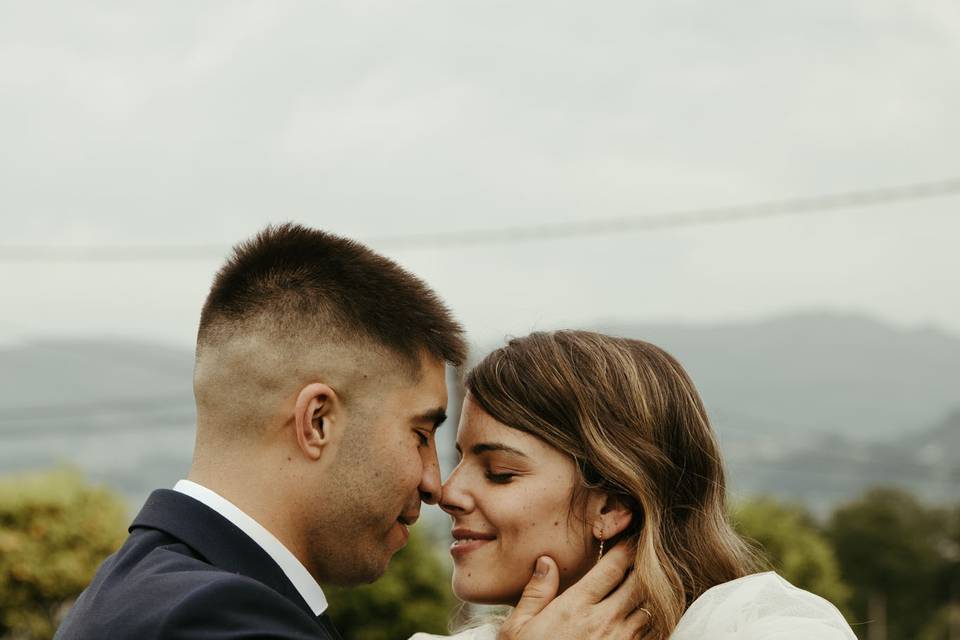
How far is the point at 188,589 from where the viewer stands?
2637 mm

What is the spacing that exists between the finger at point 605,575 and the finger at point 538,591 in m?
0.11

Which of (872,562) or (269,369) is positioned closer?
(269,369)

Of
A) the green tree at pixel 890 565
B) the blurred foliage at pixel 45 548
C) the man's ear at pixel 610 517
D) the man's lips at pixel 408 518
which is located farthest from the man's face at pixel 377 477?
the green tree at pixel 890 565

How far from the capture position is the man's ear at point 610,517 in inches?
155

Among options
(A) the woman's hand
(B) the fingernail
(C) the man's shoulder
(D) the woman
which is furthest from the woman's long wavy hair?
(C) the man's shoulder

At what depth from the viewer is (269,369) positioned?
322 centimetres

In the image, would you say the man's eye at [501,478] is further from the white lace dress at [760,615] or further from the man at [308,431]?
the white lace dress at [760,615]

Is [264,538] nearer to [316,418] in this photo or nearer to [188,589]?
[316,418]

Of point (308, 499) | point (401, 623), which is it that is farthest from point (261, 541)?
point (401, 623)

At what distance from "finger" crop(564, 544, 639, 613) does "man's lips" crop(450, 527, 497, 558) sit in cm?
35

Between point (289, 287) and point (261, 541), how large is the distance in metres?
0.70

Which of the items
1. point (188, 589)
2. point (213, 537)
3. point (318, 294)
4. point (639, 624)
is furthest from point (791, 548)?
point (188, 589)

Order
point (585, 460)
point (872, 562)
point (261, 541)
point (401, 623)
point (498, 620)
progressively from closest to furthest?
1. point (261, 541)
2. point (585, 460)
3. point (498, 620)
4. point (401, 623)
5. point (872, 562)

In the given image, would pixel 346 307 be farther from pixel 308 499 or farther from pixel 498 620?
pixel 498 620
